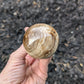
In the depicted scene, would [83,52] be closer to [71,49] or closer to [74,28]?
[71,49]

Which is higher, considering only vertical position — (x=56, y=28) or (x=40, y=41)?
(x=40, y=41)

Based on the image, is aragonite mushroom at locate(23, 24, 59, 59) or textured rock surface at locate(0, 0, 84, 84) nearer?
aragonite mushroom at locate(23, 24, 59, 59)

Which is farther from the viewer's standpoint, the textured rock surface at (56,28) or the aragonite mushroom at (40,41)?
the textured rock surface at (56,28)

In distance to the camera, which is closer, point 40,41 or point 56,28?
point 40,41

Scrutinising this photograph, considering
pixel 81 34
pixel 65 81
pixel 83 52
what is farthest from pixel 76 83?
pixel 81 34
